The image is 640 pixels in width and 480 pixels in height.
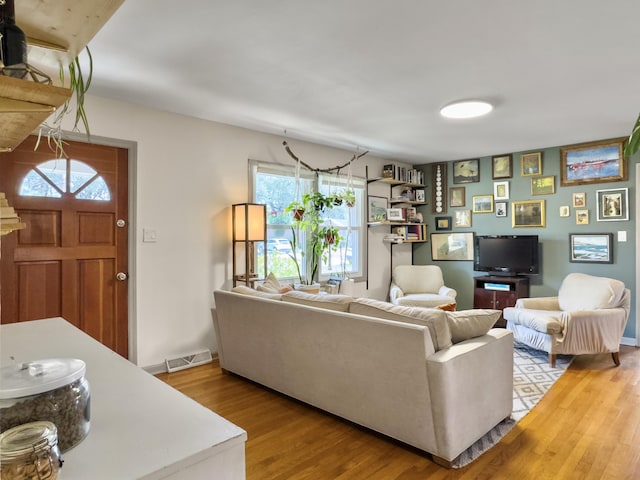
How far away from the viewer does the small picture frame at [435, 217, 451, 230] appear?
5.87 meters

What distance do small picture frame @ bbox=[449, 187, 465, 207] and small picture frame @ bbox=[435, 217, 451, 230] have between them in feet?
0.75

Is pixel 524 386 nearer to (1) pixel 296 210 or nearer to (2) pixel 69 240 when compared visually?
(1) pixel 296 210

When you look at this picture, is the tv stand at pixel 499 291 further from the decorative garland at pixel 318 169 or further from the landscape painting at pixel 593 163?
the decorative garland at pixel 318 169

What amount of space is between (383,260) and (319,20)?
4.08 meters

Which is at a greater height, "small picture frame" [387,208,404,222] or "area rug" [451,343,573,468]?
"small picture frame" [387,208,404,222]

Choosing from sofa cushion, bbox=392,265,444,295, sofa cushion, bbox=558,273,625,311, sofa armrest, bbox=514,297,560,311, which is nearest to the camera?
sofa cushion, bbox=558,273,625,311

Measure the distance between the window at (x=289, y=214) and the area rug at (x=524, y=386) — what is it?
2272 mm

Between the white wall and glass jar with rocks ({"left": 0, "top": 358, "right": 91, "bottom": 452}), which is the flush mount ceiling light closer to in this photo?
the white wall

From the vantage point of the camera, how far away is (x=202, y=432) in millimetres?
736

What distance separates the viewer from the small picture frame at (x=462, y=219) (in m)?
5.66

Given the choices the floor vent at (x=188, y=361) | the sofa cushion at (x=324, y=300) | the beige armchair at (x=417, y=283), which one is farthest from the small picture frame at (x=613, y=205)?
the floor vent at (x=188, y=361)

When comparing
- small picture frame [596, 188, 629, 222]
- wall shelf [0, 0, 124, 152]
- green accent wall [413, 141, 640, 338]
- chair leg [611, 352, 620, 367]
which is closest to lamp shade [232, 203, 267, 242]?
wall shelf [0, 0, 124, 152]

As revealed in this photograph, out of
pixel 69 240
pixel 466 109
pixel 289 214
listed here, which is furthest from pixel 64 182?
pixel 466 109

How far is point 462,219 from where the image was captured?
572 cm
